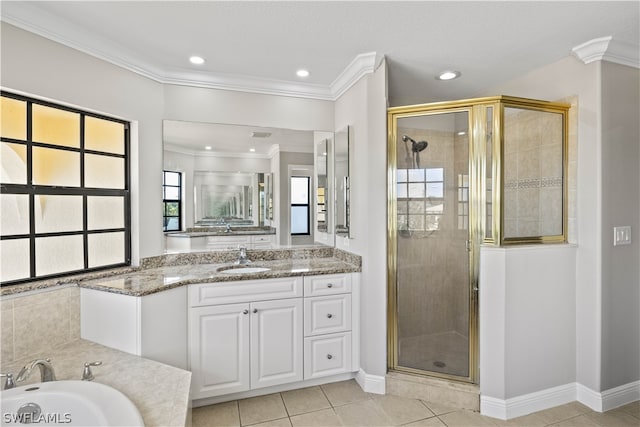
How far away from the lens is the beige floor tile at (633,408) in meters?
2.24

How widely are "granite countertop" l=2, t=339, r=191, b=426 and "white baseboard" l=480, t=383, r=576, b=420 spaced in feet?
6.15

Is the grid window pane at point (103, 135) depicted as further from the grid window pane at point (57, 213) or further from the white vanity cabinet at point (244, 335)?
the white vanity cabinet at point (244, 335)

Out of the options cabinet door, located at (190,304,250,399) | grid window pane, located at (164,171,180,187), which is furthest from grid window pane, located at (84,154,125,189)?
cabinet door, located at (190,304,250,399)

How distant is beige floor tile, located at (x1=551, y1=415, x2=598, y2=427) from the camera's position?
211cm

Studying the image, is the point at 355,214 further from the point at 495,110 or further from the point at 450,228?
the point at 495,110

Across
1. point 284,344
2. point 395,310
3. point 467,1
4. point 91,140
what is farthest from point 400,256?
point 91,140

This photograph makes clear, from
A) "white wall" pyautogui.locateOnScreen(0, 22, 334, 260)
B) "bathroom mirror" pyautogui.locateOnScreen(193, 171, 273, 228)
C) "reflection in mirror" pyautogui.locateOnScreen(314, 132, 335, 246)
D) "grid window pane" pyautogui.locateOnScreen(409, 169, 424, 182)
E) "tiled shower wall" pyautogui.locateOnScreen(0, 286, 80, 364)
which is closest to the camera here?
"tiled shower wall" pyautogui.locateOnScreen(0, 286, 80, 364)

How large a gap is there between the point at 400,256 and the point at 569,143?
1.44 m

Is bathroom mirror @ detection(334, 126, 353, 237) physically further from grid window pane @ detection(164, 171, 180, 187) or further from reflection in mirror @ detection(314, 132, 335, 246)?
grid window pane @ detection(164, 171, 180, 187)

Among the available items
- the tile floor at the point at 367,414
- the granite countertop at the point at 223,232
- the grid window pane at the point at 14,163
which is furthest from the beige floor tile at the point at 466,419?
the grid window pane at the point at 14,163

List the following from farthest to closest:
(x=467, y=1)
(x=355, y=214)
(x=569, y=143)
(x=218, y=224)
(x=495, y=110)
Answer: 1. (x=218, y=224)
2. (x=355, y=214)
3. (x=569, y=143)
4. (x=495, y=110)
5. (x=467, y=1)

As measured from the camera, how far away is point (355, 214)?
2.68 metres

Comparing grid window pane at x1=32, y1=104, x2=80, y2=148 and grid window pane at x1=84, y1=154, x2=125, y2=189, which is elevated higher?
grid window pane at x1=32, y1=104, x2=80, y2=148

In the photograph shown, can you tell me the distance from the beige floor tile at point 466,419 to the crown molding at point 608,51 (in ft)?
8.05
